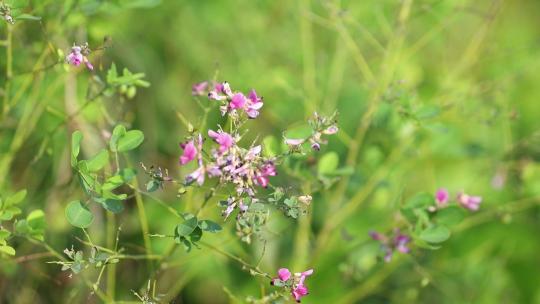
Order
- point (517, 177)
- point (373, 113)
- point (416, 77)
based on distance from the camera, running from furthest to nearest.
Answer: point (416, 77) → point (517, 177) → point (373, 113)

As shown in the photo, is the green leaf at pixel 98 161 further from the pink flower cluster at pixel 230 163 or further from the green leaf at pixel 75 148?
the pink flower cluster at pixel 230 163

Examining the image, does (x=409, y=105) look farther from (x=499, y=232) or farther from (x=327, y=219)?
(x=499, y=232)

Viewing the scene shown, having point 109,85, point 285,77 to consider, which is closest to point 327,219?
point 285,77

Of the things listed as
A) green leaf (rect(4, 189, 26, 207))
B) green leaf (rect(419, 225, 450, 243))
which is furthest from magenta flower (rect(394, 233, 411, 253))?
green leaf (rect(4, 189, 26, 207))

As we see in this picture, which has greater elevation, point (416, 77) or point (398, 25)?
point (416, 77)

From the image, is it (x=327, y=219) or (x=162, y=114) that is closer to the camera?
(x=327, y=219)

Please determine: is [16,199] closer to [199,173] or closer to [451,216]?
A: [199,173]

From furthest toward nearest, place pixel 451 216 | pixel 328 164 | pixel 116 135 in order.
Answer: pixel 328 164 < pixel 451 216 < pixel 116 135

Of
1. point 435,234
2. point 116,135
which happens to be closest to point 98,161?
point 116,135
